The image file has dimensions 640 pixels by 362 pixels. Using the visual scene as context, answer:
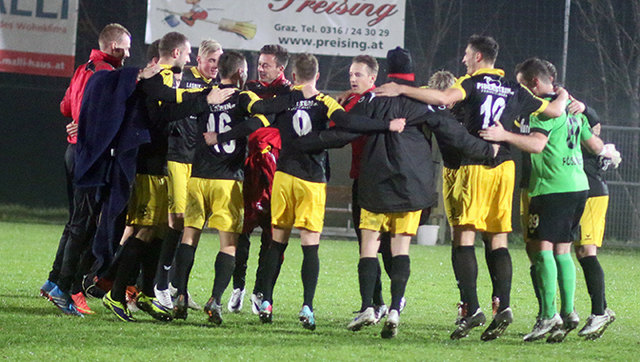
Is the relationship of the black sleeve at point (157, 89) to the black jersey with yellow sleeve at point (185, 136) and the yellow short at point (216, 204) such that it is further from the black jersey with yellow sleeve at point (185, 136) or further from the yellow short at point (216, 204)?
the black jersey with yellow sleeve at point (185, 136)

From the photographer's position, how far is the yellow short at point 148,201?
24.2ft

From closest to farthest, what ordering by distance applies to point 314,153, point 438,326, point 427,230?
point 314,153 → point 438,326 → point 427,230

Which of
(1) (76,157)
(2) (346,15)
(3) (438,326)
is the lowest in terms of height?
(3) (438,326)

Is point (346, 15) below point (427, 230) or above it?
above

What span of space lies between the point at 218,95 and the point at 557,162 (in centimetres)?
238

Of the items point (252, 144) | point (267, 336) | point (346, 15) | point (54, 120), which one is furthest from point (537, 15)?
point (267, 336)

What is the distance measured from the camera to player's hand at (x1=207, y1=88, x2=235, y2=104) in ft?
23.1

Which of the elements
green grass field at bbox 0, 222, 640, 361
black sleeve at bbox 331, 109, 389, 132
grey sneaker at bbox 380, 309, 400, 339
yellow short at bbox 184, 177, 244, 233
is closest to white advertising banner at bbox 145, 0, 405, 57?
green grass field at bbox 0, 222, 640, 361

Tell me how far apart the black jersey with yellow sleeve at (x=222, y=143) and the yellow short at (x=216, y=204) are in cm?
6

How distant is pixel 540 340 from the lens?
275 inches

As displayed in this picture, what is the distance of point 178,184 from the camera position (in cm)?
809

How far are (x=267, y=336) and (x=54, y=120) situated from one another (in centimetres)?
1342

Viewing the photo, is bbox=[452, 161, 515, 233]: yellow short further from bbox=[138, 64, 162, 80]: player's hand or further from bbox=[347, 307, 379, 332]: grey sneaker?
bbox=[138, 64, 162, 80]: player's hand

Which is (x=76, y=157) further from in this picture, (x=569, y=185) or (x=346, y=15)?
(x=346, y=15)
